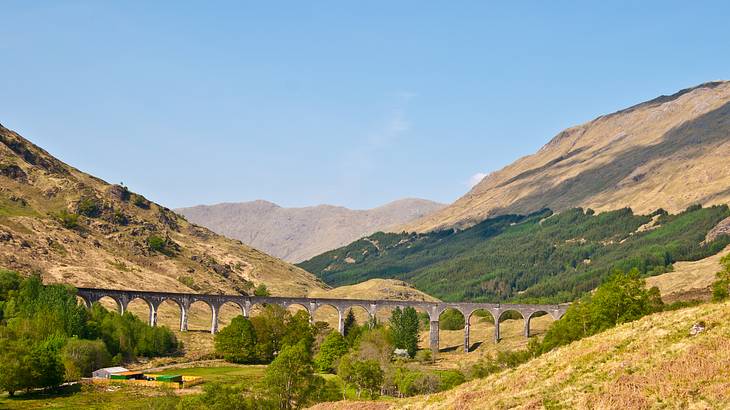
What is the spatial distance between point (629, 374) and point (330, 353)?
272 feet

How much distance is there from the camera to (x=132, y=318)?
4892 inches

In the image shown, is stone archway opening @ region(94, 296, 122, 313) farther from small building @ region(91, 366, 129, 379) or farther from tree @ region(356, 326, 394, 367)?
tree @ region(356, 326, 394, 367)

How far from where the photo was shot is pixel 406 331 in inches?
5428

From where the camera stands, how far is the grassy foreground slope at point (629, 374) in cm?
2723

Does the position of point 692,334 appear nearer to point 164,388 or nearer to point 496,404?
point 496,404

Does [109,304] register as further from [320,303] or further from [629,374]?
[629,374]

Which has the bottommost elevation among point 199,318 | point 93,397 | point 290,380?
point 93,397

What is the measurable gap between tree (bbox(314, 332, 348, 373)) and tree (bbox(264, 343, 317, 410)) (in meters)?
44.0

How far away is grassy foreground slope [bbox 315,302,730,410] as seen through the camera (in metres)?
27.2

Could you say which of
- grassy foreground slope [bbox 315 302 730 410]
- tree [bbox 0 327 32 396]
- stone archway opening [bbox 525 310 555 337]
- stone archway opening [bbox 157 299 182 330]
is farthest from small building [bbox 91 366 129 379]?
stone archway opening [bbox 525 310 555 337]

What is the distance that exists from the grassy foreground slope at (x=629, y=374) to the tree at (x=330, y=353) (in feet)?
221

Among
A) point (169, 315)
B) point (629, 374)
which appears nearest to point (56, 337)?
point (169, 315)

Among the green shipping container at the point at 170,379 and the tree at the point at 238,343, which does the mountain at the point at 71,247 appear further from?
the green shipping container at the point at 170,379

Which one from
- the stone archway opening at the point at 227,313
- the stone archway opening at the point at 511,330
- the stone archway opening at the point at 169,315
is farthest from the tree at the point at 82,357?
the stone archway opening at the point at 511,330
